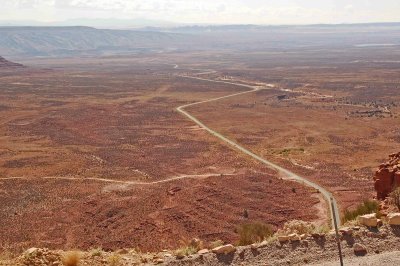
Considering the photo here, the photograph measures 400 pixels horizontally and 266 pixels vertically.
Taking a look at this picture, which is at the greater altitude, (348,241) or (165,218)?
(348,241)

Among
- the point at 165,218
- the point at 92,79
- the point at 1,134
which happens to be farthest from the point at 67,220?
the point at 92,79

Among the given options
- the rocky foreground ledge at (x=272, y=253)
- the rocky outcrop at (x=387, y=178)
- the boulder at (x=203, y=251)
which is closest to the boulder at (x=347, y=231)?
the rocky foreground ledge at (x=272, y=253)

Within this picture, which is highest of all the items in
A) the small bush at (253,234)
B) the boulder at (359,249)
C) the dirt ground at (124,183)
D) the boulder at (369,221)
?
the boulder at (369,221)

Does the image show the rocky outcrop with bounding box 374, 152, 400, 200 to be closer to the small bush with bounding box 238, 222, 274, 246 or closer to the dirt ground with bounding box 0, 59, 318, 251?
the dirt ground with bounding box 0, 59, 318, 251

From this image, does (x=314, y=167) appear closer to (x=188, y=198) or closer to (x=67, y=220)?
(x=188, y=198)

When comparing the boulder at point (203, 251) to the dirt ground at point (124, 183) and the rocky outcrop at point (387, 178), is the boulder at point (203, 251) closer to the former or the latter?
the dirt ground at point (124, 183)

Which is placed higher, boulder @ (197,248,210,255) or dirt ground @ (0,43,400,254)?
boulder @ (197,248,210,255)

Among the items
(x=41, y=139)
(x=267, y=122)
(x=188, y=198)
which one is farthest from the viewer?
(x=267, y=122)

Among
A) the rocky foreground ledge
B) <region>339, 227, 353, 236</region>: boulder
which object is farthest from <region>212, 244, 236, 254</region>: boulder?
<region>339, 227, 353, 236</region>: boulder

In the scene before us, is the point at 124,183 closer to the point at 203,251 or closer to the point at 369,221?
the point at 203,251
